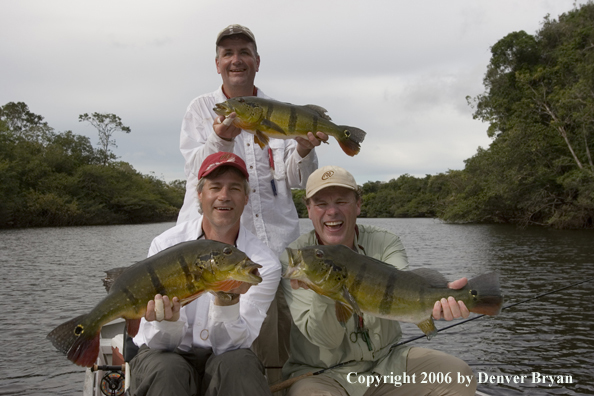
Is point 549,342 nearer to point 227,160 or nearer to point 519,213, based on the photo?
point 227,160

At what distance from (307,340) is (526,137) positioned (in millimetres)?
48208

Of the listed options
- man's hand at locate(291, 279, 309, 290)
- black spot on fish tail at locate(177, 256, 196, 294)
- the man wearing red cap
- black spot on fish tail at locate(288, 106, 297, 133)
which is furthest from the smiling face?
man's hand at locate(291, 279, 309, 290)

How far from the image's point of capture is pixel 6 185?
63.4m

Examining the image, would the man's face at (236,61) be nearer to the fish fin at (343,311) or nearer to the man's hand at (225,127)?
the man's hand at (225,127)

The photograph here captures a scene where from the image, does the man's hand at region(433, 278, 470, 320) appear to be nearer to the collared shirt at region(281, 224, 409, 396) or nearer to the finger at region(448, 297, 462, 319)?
the finger at region(448, 297, 462, 319)

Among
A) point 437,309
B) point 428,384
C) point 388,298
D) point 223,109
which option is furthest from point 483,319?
point 223,109

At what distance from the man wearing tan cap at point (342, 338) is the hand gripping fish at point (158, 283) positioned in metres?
Result: 0.79

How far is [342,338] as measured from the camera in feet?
13.8

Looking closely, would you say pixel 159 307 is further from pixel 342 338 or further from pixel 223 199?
pixel 342 338

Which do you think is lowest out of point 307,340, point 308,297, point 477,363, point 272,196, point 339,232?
point 477,363

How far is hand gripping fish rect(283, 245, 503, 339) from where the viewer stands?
3.64 meters

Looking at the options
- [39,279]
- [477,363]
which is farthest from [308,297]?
[39,279]

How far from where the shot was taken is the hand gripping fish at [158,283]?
11.6 feet

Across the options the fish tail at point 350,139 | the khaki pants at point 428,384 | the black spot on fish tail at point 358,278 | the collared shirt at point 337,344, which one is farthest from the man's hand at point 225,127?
the khaki pants at point 428,384
